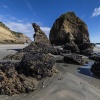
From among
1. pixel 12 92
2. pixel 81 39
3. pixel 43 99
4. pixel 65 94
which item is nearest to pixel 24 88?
pixel 12 92

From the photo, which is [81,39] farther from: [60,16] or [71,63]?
[71,63]

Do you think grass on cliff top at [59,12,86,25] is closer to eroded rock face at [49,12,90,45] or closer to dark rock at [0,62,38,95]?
eroded rock face at [49,12,90,45]

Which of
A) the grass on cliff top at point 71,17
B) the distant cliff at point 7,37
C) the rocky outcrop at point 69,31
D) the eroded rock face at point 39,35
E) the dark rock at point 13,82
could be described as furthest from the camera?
the distant cliff at point 7,37

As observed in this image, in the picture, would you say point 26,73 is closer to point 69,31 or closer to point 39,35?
point 39,35

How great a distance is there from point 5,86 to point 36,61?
125 cm

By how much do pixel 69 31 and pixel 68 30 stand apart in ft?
Answer: 1.11

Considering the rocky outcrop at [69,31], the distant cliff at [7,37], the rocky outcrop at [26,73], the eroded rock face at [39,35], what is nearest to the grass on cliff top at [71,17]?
the rocky outcrop at [69,31]

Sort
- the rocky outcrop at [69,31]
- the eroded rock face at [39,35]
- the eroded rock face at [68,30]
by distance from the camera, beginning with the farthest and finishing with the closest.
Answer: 1. the eroded rock face at [68,30]
2. the rocky outcrop at [69,31]
3. the eroded rock face at [39,35]

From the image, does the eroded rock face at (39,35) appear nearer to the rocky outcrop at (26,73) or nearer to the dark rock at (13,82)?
the rocky outcrop at (26,73)

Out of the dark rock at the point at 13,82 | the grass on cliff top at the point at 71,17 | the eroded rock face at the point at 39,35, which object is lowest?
the dark rock at the point at 13,82

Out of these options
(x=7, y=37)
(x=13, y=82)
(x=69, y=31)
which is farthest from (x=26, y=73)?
(x=7, y=37)

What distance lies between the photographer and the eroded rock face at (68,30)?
2858 centimetres

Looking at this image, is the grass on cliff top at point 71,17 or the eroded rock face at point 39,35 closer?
the eroded rock face at point 39,35

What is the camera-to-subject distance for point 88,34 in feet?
94.6
